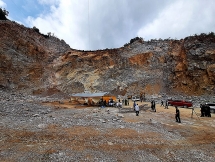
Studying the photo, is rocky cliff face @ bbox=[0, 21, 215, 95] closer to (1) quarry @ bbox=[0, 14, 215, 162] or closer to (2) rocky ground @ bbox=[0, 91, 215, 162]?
(1) quarry @ bbox=[0, 14, 215, 162]

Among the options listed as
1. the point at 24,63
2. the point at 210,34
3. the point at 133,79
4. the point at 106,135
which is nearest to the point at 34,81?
the point at 24,63

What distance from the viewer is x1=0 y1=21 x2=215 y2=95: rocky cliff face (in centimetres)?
3644

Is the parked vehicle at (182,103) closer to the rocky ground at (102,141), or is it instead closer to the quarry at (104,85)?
the quarry at (104,85)

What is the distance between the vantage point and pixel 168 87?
38.0m

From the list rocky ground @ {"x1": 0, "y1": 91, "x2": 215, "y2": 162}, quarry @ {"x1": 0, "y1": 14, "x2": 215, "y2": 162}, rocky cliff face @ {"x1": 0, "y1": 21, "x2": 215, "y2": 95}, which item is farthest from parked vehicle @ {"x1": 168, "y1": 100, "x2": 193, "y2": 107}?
rocky ground @ {"x1": 0, "y1": 91, "x2": 215, "y2": 162}

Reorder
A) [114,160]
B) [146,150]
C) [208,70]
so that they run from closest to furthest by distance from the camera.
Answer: [114,160] → [146,150] → [208,70]

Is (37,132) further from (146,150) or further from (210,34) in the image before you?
(210,34)

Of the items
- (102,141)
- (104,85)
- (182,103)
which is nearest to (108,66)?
(104,85)

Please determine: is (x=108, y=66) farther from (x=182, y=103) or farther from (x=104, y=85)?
(x=182, y=103)

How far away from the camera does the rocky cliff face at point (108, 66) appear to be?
3644 cm

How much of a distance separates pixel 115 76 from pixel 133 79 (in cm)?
423

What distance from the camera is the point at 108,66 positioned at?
43312 mm

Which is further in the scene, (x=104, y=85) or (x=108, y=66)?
(x=108, y=66)

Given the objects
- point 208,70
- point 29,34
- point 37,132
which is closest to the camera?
point 37,132
